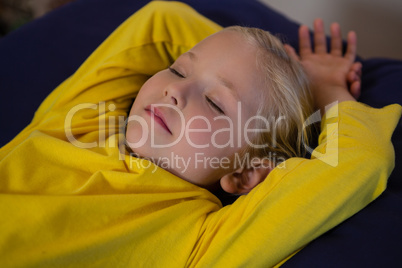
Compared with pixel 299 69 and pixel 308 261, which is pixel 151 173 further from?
pixel 299 69

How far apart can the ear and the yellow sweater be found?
0.19 feet

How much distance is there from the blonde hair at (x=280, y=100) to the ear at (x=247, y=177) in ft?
0.09

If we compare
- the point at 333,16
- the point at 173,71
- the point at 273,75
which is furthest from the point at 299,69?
the point at 333,16

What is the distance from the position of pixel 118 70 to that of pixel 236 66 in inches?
13.8

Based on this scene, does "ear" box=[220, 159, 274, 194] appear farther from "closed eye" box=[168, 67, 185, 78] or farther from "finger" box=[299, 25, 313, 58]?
"finger" box=[299, 25, 313, 58]

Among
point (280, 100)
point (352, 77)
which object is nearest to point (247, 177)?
point (280, 100)

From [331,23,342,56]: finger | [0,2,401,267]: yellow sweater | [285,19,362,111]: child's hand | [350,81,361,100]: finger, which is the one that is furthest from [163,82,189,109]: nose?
[331,23,342,56]: finger

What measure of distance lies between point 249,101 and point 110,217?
0.37 m

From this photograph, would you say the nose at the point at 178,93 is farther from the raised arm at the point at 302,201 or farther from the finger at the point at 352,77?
the finger at the point at 352,77

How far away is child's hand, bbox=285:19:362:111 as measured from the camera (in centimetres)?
95

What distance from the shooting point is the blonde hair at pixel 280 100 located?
84 centimetres

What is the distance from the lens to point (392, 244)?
656 millimetres

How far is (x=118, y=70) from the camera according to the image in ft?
3.26

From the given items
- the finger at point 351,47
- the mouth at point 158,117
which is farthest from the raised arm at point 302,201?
the finger at point 351,47
